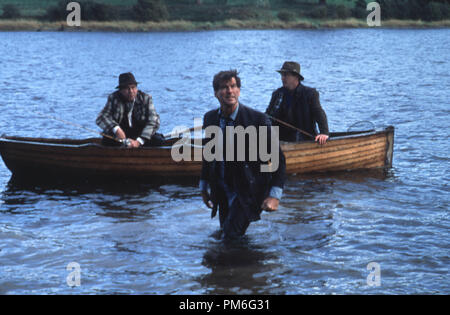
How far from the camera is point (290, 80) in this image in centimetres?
1159

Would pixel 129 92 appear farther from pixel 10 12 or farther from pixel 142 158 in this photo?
pixel 10 12

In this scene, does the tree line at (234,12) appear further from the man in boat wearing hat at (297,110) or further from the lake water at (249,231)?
the man in boat wearing hat at (297,110)

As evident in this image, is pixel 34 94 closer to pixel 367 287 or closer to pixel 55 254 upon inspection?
pixel 55 254

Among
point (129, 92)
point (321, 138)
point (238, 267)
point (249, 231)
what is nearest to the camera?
point (238, 267)

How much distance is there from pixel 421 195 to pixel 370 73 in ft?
89.6

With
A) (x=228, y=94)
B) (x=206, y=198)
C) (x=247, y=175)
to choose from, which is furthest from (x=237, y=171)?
(x=228, y=94)

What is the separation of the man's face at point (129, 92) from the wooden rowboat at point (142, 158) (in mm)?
1225

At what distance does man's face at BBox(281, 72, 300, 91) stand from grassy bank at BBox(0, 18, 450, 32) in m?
70.8

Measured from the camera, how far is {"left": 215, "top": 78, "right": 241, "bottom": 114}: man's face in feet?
22.6

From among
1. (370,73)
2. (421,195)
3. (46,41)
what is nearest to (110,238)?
(421,195)

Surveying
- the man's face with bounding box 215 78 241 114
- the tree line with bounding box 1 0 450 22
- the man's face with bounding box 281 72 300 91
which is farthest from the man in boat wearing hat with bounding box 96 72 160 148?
the tree line with bounding box 1 0 450 22

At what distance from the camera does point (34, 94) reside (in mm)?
31266

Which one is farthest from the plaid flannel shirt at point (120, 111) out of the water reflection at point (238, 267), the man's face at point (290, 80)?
the water reflection at point (238, 267)

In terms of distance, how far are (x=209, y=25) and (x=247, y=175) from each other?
75502 mm
